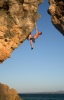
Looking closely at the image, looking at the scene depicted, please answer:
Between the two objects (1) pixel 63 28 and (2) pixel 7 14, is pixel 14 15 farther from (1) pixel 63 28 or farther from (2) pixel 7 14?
(1) pixel 63 28

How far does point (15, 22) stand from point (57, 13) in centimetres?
385

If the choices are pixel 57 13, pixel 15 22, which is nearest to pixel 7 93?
pixel 15 22

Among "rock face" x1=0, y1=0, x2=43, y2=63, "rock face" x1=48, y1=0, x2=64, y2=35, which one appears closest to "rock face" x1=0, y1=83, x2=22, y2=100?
"rock face" x1=0, y1=0, x2=43, y2=63

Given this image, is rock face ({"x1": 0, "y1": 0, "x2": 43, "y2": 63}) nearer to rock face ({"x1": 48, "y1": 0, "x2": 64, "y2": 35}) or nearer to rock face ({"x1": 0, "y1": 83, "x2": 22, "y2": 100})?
rock face ({"x1": 48, "y1": 0, "x2": 64, "y2": 35})

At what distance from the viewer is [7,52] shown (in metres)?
22.5

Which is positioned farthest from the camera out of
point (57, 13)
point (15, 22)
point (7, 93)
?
point (7, 93)

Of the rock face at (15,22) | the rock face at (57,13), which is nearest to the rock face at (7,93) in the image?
the rock face at (15,22)

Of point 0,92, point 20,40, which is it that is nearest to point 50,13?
point 20,40

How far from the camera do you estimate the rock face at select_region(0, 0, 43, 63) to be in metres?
22.7

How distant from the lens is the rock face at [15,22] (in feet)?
74.5

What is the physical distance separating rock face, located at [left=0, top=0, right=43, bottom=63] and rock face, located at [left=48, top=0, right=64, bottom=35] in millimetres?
1946

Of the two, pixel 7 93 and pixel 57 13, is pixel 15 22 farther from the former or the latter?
pixel 7 93

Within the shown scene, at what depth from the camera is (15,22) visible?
23.2m

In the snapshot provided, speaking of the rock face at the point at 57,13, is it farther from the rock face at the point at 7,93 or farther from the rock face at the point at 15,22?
the rock face at the point at 7,93
